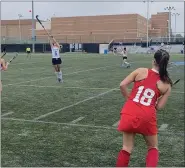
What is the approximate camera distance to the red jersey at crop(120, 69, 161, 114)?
4.64 m

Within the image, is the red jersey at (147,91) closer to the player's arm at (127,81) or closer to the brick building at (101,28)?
the player's arm at (127,81)

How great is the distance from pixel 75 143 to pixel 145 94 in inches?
115

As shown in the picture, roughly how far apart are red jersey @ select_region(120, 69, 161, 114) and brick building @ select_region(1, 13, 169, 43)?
89735 mm

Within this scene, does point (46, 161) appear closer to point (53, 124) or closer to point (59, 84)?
point (53, 124)

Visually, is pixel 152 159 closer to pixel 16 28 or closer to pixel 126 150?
pixel 126 150

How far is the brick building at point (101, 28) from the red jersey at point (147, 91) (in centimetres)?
8973

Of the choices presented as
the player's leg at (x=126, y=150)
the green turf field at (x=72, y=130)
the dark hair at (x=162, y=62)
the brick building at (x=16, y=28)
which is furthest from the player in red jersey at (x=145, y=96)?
the brick building at (x=16, y=28)

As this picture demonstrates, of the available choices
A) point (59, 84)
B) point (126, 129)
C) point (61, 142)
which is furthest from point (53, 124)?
point (59, 84)

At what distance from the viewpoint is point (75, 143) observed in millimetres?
7203

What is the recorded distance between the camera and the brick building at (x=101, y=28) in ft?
331

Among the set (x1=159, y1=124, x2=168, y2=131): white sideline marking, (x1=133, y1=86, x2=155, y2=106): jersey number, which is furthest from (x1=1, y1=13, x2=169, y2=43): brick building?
(x1=133, y1=86, x2=155, y2=106): jersey number

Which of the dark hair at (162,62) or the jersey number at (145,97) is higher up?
the dark hair at (162,62)

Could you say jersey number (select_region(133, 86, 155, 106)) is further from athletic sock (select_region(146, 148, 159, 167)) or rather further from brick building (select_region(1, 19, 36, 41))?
brick building (select_region(1, 19, 36, 41))

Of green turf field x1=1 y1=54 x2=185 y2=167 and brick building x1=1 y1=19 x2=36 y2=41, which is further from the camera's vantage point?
brick building x1=1 y1=19 x2=36 y2=41
